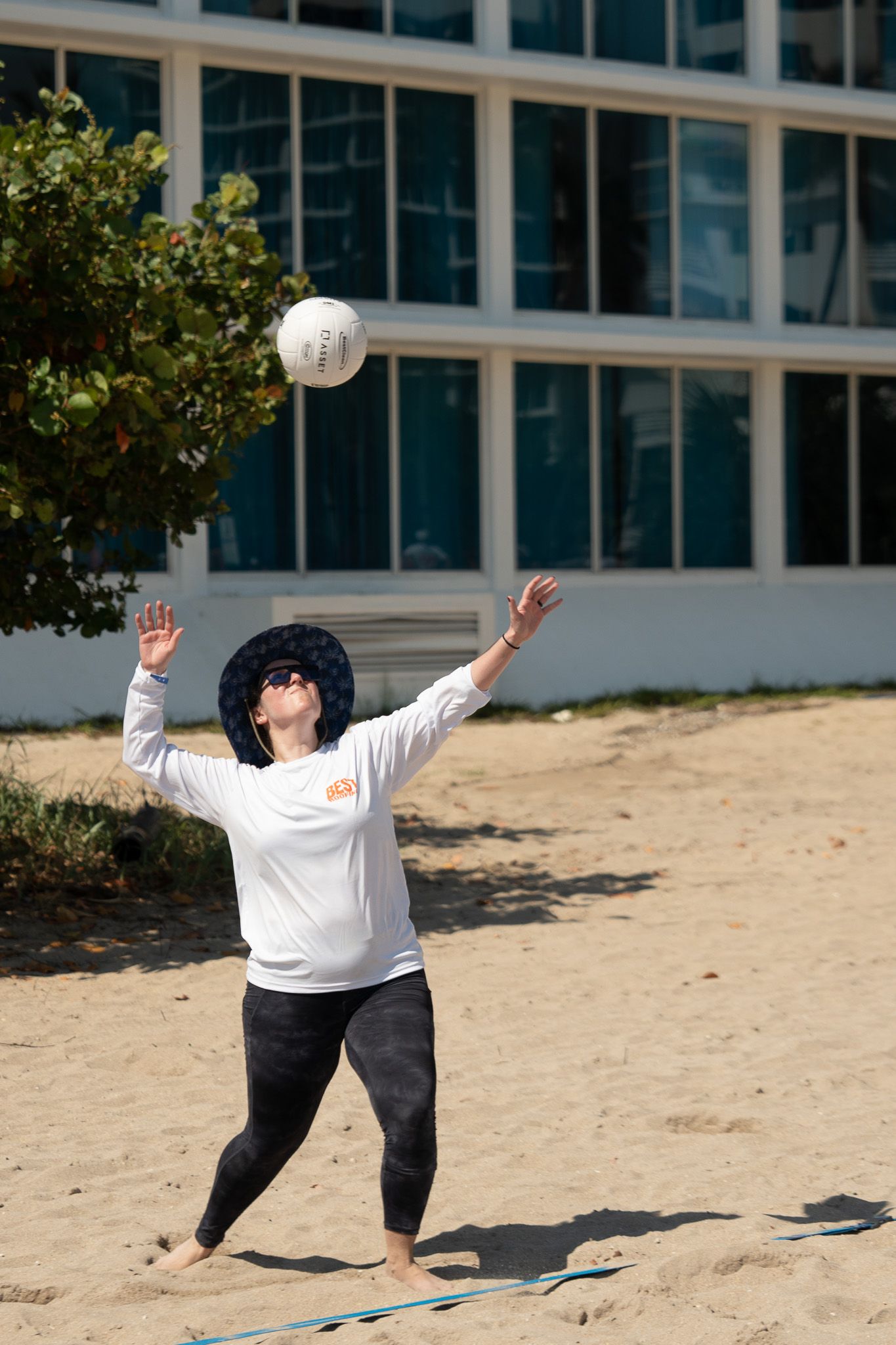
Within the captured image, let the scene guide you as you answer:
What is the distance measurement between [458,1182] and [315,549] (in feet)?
43.3

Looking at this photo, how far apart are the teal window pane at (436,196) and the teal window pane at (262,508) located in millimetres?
2237

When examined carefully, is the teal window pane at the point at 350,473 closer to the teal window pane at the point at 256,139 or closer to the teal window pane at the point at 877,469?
Result: the teal window pane at the point at 256,139

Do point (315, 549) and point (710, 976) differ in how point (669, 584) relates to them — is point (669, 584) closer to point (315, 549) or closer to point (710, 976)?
point (315, 549)

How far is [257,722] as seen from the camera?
13.1ft

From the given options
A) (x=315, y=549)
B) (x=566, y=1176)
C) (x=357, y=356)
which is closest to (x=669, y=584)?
(x=315, y=549)

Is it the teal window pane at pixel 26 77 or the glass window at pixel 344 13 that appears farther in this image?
the glass window at pixel 344 13

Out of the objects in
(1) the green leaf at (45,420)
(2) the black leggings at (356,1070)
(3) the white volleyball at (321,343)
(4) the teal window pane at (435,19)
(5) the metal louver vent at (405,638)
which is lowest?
(2) the black leggings at (356,1070)

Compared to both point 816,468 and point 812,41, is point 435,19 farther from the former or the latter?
point 816,468

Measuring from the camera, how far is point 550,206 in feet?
61.2

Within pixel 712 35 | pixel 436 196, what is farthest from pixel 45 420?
pixel 712 35

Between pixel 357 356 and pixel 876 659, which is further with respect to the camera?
pixel 876 659

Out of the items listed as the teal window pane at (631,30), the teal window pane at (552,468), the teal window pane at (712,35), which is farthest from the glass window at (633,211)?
the teal window pane at (552,468)

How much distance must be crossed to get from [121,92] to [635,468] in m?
7.27

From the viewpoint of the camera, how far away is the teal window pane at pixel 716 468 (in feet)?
63.8
